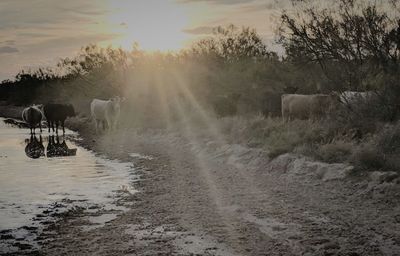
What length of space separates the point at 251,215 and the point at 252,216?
71 millimetres

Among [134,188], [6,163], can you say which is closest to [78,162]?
[6,163]

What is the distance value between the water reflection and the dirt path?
5.97 metres

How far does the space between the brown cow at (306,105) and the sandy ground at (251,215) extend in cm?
685

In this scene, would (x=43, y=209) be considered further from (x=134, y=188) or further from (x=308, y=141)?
(x=308, y=141)

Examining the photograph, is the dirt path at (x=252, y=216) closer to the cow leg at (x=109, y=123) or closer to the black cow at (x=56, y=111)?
the cow leg at (x=109, y=123)

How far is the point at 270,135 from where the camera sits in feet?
51.9

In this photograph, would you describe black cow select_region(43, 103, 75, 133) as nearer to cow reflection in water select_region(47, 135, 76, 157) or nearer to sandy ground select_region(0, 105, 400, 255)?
cow reflection in water select_region(47, 135, 76, 157)

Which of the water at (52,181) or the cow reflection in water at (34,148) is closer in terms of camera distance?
the water at (52,181)

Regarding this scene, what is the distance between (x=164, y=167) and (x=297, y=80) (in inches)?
610

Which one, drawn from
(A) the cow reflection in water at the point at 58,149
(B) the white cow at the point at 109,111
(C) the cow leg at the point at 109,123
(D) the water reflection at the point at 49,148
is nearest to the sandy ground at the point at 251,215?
(A) the cow reflection in water at the point at 58,149

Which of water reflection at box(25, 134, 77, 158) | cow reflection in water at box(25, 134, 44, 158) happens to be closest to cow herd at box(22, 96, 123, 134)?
cow reflection in water at box(25, 134, 44, 158)

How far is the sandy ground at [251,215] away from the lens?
6.88m

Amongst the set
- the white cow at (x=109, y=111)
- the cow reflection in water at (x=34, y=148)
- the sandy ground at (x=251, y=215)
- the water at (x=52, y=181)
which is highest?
the white cow at (x=109, y=111)

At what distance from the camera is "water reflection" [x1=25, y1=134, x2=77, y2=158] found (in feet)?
60.1
